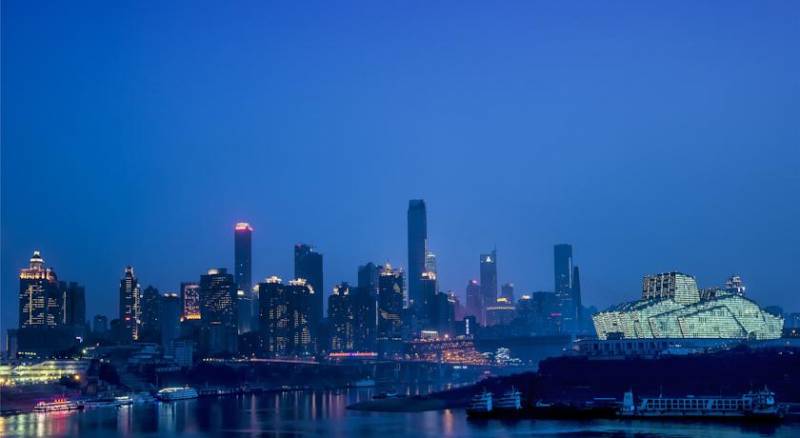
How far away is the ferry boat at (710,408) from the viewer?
9375 cm

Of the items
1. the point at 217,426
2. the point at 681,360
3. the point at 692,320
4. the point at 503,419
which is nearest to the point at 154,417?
the point at 217,426

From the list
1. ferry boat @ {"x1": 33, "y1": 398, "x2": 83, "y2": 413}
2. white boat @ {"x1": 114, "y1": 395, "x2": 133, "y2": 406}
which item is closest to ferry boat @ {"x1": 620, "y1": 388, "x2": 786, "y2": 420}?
ferry boat @ {"x1": 33, "y1": 398, "x2": 83, "y2": 413}

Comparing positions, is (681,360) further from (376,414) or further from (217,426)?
(217,426)

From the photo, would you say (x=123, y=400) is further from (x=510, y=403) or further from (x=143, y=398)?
(x=510, y=403)

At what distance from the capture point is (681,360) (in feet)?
427

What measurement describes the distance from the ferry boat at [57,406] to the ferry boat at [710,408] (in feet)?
214

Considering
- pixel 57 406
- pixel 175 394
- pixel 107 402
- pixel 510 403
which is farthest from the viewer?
pixel 175 394

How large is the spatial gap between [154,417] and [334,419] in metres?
19.9

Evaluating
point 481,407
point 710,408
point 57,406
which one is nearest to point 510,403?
point 481,407

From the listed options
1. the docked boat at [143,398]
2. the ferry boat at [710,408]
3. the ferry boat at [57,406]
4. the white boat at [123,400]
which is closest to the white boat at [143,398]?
the docked boat at [143,398]

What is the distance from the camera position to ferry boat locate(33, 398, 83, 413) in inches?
5118

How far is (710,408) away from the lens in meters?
97.3

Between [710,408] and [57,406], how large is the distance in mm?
74722

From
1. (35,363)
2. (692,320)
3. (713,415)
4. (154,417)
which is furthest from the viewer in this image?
(35,363)
